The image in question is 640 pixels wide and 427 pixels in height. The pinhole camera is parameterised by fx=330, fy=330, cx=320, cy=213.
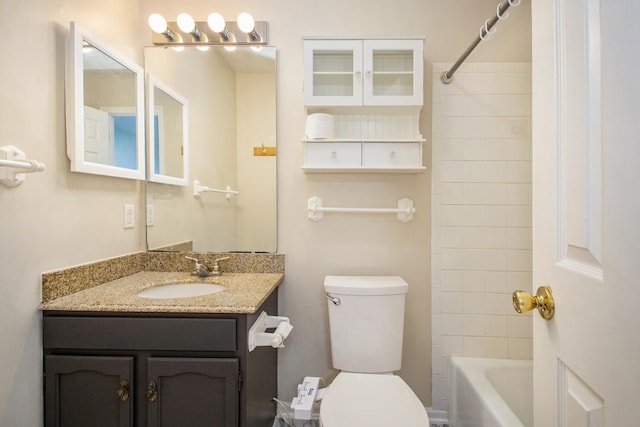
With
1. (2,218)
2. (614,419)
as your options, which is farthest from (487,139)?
(2,218)

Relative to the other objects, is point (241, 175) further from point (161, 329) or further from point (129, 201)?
point (161, 329)

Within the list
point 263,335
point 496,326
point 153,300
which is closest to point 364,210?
point 263,335

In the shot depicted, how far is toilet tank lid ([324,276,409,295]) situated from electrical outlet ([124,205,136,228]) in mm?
1049

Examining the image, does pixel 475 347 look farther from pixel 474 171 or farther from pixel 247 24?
pixel 247 24

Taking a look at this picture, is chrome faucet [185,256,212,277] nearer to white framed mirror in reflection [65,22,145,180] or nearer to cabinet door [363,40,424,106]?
white framed mirror in reflection [65,22,145,180]

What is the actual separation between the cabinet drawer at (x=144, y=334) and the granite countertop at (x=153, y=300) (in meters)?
0.04

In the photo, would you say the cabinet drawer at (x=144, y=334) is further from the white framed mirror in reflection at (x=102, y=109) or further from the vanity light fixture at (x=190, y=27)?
the vanity light fixture at (x=190, y=27)

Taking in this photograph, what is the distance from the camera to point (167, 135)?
179 cm

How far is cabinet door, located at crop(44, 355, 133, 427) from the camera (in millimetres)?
1154

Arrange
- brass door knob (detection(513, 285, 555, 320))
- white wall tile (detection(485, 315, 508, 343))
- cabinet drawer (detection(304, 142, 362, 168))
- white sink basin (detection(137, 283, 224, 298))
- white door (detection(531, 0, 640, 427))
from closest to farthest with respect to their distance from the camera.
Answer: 1. white door (detection(531, 0, 640, 427))
2. brass door knob (detection(513, 285, 555, 320))
3. white sink basin (detection(137, 283, 224, 298))
4. cabinet drawer (detection(304, 142, 362, 168))
5. white wall tile (detection(485, 315, 508, 343))

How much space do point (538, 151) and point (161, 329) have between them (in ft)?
4.10

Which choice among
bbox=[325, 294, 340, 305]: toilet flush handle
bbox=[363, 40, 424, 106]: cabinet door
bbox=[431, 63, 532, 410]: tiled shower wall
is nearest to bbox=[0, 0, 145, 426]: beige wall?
bbox=[325, 294, 340, 305]: toilet flush handle

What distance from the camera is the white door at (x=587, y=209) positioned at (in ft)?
1.48

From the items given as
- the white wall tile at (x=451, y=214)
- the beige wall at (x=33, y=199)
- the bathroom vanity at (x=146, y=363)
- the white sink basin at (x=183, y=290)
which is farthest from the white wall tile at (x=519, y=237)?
the beige wall at (x=33, y=199)
